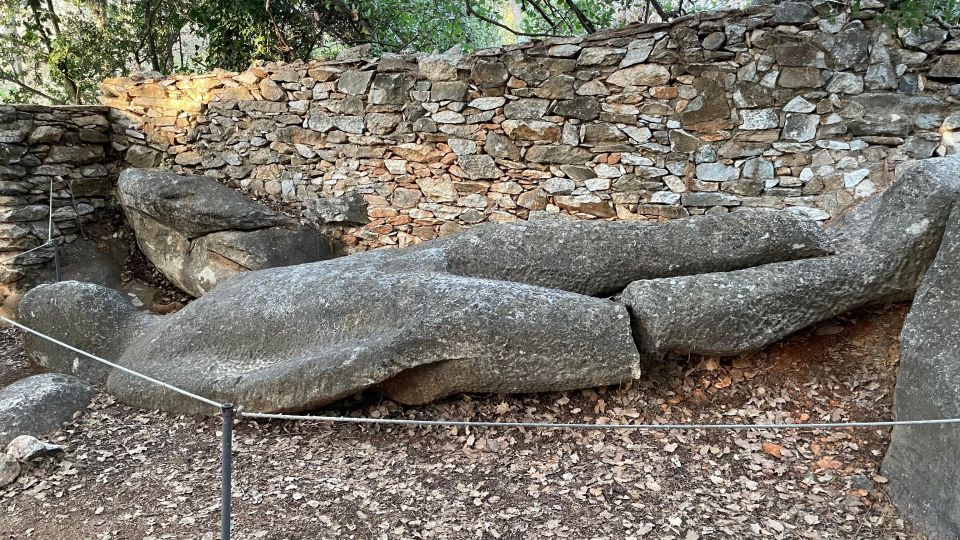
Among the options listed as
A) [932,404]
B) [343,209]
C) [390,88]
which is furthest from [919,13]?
[343,209]

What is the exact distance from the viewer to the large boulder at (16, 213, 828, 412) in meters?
2.60

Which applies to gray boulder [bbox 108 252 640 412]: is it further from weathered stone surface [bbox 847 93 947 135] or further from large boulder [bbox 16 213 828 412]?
weathered stone surface [bbox 847 93 947 135]

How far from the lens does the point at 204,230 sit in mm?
5090

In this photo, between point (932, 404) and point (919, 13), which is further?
point (919, 13)

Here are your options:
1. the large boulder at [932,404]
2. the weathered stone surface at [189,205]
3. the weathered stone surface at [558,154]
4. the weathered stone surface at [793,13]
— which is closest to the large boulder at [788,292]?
the large boulder at [932,404]

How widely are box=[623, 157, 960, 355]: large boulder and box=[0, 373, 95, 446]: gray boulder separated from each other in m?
2.63

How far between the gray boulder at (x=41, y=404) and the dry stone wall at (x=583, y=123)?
2.77 metres

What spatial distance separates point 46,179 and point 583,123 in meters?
4.67

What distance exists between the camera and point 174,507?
2.27 metres

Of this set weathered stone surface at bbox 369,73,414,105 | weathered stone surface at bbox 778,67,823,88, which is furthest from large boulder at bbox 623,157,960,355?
weathered stone surface at bbox 369,73,414,105

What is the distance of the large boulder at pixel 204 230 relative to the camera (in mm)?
4988

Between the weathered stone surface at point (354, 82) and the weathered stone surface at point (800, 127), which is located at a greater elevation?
the weathered stone surface at point (354, 82)

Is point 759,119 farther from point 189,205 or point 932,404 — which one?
point 189,205

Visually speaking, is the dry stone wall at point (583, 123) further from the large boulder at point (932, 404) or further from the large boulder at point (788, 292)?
the large boulder at point (932, 404)
